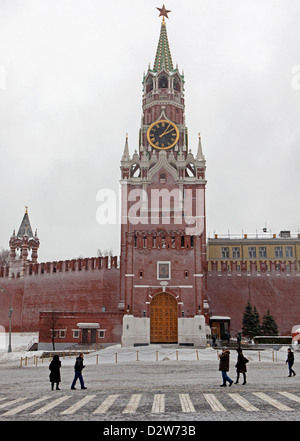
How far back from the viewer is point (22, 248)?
62281 millimetres

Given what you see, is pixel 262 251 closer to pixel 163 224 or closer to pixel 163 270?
pixel 163 224

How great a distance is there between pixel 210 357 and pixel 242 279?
21.7m

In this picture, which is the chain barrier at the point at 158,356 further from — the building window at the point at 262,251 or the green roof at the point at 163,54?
the green roof at the point at 163,54

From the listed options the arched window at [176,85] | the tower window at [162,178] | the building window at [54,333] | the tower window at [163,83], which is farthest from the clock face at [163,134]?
the building window at [54,333]

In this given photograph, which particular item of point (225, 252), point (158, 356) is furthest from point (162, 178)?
point (158, 356)

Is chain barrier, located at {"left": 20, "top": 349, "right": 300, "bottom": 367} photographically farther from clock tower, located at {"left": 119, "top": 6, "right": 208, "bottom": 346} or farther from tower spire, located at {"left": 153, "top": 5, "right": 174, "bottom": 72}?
tower spire, located at {"left": 153, "top": 5, "right": 174, "bottom": 72}

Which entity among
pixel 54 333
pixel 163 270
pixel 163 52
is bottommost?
pixel 54 333

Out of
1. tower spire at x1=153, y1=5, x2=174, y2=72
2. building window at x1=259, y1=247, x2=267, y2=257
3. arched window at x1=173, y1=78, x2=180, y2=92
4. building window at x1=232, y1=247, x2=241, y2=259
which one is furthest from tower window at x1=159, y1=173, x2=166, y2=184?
building window at x1=259, y1=247, x2=267, y2=257

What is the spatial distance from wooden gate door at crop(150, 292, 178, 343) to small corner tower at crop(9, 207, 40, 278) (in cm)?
2223

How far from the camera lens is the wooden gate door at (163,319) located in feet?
145

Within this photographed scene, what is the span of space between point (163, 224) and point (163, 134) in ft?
40.5

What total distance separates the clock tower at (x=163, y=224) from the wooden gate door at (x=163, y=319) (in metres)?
0.09

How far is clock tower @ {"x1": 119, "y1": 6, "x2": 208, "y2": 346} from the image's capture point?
44.6 m

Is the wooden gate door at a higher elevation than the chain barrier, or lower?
higher
